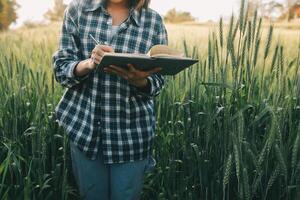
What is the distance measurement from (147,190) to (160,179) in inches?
3.2

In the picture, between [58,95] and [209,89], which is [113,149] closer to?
[209,89]

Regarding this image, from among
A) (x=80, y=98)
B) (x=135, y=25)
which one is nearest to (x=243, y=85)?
(x=135, y=25)

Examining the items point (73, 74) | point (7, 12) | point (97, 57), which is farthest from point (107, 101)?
point (7, 12)

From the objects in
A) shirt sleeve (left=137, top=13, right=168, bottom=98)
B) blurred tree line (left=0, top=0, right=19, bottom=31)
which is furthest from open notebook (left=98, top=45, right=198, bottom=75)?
blurred tree line (left=0, top=0, right=19, bottom=31)

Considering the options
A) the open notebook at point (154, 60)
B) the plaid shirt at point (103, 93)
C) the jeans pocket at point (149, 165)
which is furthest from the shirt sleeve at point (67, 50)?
the jeans pocket at point (149, 165)

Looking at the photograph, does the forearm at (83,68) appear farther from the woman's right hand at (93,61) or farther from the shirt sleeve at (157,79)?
the shirt sleeve at (157,79)

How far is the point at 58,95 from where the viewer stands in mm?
2459

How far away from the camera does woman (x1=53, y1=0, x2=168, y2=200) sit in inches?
67.6

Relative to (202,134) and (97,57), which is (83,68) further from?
(202,134)

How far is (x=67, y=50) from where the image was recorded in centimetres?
173

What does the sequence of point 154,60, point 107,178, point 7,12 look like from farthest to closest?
1. point 7,12
2. point 107,178
3. point 154,60

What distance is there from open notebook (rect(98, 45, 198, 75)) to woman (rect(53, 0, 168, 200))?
158 mm

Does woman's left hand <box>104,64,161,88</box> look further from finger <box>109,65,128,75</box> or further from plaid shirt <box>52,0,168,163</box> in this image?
plaid shirt <box>52,0,168,163</box>

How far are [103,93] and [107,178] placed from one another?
28 cm
